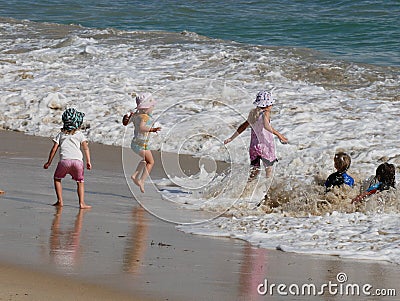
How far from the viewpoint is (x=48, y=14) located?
85.0ft

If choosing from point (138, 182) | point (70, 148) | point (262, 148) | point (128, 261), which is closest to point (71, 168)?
point (70, 148)

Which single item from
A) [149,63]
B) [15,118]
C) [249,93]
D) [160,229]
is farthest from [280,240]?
[149,63]

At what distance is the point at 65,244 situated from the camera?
5.65 metres

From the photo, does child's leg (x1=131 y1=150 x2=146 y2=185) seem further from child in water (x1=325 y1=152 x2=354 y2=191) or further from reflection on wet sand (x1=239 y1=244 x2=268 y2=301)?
reflection on wet sand (x1=239 y1=244 x2=268 y2=301)

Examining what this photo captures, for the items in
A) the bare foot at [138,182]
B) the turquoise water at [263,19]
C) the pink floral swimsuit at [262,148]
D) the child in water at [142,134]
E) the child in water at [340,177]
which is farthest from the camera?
the turquoise water at [263,19]

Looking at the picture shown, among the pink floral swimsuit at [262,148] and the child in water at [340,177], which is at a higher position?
the pink floral swimsuit at [262,148]

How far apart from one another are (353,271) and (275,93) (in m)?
8.27

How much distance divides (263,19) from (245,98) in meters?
11.6

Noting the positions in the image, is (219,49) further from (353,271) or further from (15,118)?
(353,271)

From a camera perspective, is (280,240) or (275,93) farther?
(275,93)

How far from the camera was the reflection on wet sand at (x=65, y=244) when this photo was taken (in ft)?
17.0

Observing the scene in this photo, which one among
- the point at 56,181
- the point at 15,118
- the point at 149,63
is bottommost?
Answer: the point at 56,181

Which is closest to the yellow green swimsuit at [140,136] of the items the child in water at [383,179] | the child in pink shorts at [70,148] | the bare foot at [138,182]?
the bare foot at [138,182]

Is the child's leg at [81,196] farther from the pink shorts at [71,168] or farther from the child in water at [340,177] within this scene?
the child in water at [340,177]
